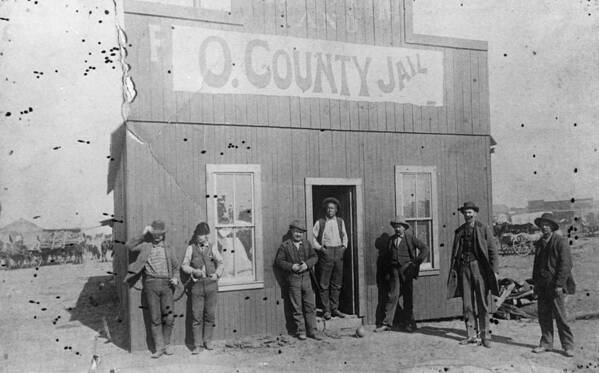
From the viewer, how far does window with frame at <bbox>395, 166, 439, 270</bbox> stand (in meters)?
9.07

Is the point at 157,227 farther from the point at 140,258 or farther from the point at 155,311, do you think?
the point at 155,311

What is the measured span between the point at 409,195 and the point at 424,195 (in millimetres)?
324

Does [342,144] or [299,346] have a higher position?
[342,144]

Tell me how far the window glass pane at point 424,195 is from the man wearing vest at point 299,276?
8.00ft

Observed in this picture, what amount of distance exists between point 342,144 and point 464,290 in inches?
123

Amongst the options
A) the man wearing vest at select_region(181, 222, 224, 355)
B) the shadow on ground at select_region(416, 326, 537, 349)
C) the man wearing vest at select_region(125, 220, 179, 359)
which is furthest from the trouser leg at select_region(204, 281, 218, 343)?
the shadow on ground at select_region(416, 326, 537, 349)

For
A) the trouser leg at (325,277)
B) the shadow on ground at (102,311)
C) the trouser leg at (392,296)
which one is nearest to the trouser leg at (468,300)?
the trouser leg at (392,296)

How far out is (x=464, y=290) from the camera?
7602 millimetres

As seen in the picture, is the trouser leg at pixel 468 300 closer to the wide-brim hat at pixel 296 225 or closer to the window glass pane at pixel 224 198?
the wide-brim hat at pixel 296 225

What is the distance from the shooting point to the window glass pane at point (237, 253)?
774 cm

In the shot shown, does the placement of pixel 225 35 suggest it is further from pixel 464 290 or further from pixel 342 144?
pixel 464 290

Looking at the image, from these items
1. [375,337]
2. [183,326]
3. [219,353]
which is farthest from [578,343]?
[183,326]

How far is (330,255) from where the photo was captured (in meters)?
8.34

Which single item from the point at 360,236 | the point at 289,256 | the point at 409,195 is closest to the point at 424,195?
the point at 409,195
